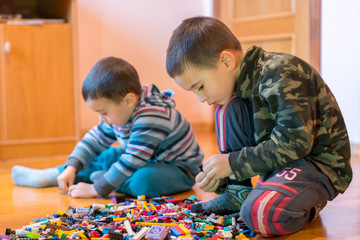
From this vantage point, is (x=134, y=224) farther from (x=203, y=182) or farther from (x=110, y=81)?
(x=110, y=81)

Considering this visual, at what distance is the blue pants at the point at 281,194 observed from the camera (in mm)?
1064

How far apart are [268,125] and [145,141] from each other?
480 mm

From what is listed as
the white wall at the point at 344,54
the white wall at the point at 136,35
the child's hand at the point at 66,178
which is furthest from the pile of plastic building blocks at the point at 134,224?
the white wall at the point at 136,35

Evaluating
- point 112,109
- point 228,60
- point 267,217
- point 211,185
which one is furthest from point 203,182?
point 112,109

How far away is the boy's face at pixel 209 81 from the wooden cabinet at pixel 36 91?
1.41m

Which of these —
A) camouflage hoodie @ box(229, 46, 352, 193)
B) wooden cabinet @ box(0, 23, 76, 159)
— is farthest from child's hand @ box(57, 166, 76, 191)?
wooden cabinet @ box(0, 23, 76, 159)

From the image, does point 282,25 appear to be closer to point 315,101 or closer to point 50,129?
point 50,129

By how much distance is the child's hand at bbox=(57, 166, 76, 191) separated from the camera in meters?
1.62

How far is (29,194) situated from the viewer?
1620 mm

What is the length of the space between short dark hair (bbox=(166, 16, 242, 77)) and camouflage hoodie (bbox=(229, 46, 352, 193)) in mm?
72

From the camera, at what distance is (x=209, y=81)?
46.4 inches

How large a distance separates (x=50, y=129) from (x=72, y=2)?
0.66 m

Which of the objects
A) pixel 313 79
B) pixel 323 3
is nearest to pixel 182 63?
pixel 313 79

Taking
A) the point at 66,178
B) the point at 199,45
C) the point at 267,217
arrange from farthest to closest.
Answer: the point at 66,178
the point at 199,45
the point at 267,217
